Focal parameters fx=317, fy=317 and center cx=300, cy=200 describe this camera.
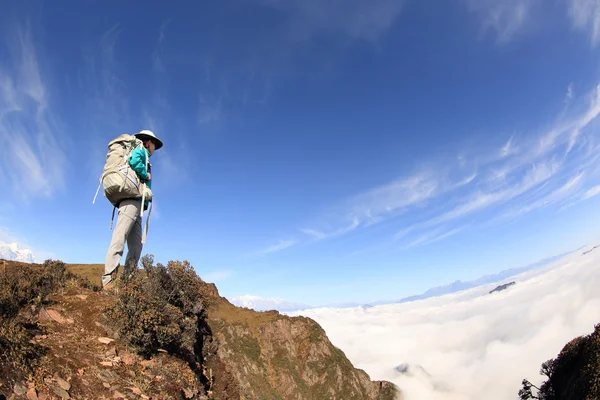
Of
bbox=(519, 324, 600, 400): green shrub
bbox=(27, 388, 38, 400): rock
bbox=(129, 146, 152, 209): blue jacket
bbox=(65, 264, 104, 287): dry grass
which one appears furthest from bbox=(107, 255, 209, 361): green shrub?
bbox=(65, 264, 104, 287): dry grass

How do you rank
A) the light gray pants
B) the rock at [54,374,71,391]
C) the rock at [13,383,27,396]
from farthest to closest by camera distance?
the light gray pants < the rock at [54,374,71,391] < the rock at [13,383,27,396]

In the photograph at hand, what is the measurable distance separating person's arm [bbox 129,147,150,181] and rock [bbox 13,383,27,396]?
5.82 meters

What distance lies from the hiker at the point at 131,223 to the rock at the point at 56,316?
1.55 metres

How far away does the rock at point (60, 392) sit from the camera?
511 cm

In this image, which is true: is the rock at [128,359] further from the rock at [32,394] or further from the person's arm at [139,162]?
the person's arm at [139,162]

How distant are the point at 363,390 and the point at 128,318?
158343mm

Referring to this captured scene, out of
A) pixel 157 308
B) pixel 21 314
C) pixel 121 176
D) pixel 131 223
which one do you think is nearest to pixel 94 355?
pixel 21 314

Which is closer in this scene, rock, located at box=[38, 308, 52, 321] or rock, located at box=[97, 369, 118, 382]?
rock, located at box=[97, 369, 118, 382]

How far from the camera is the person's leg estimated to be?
9.90m

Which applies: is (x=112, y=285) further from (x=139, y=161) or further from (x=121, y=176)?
(x=139, y=161)

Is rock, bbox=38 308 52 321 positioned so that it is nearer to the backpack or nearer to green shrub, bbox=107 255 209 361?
green shrub, bbox=107 255 209 361

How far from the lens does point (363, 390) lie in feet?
459

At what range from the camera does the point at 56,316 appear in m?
7.82

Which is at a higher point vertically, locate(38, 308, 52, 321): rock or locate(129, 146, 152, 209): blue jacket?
locate(129, 146, 152, 209): blue jacket
